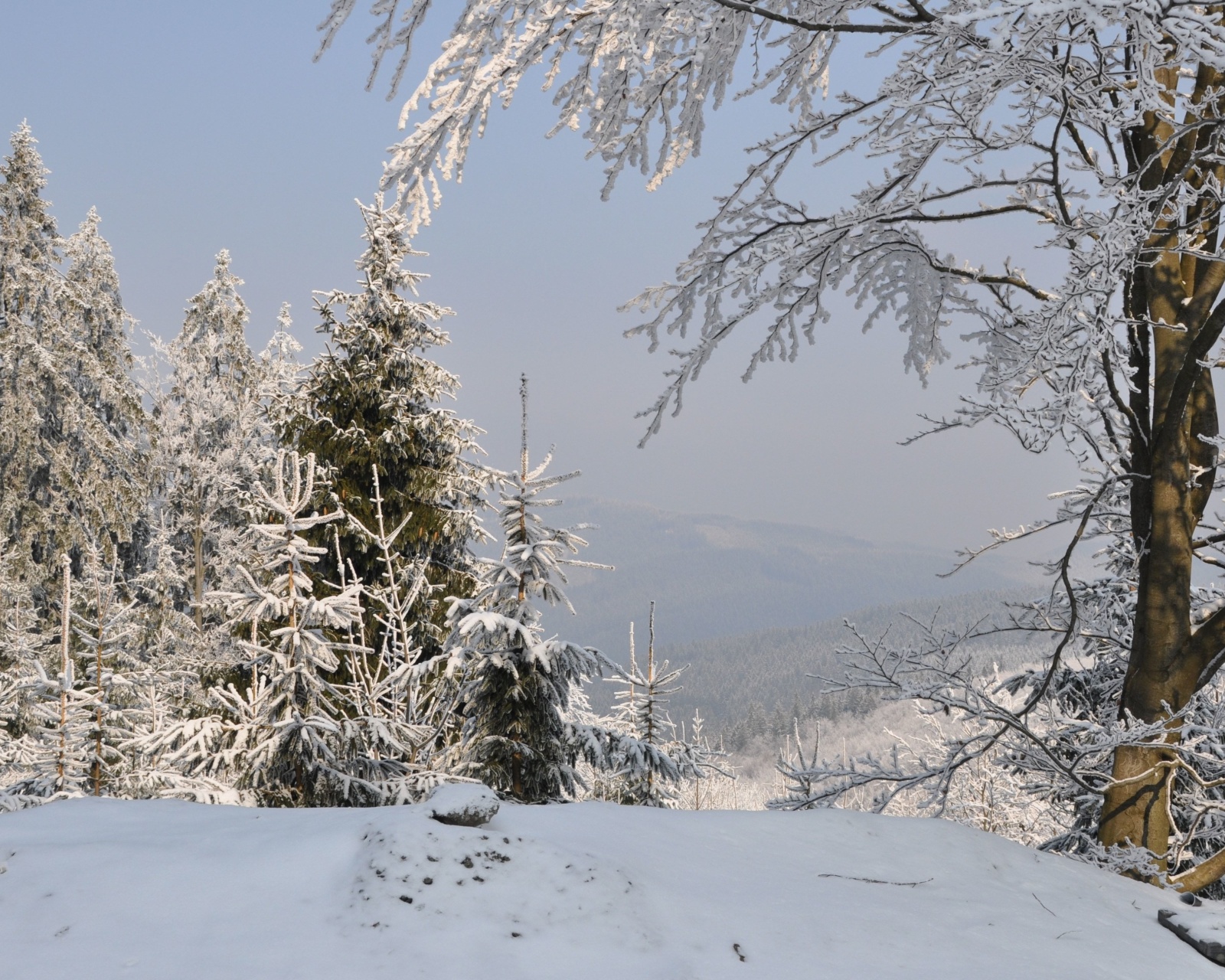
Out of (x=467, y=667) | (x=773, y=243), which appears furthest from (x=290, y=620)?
(x=773, y=243)

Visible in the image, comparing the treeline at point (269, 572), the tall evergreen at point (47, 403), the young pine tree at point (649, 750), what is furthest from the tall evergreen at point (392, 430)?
the tall evergreen at point (47, 403)

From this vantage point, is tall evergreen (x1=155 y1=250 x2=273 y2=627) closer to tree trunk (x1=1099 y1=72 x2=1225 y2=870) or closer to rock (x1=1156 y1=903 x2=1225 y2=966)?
tree trunk (x1=1099 y1=72 x2=1225 y2=870)

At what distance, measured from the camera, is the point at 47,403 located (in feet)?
50.4

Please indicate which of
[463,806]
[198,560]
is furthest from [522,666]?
[198,560]

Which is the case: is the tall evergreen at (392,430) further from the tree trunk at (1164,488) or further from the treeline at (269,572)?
the tree trunk at (1164,488)

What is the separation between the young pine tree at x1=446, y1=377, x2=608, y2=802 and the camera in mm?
6657

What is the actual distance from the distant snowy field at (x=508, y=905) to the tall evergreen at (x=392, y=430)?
739 centimetres

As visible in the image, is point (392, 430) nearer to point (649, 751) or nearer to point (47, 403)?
point (649, 751)

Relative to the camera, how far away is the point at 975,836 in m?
4.27

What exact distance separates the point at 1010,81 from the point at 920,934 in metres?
3.35

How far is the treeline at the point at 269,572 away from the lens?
21.1 ft

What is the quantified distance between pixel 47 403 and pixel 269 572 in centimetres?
934

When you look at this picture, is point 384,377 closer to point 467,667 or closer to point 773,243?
point 467,667

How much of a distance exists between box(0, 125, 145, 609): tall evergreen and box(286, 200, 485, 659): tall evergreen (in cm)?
692
